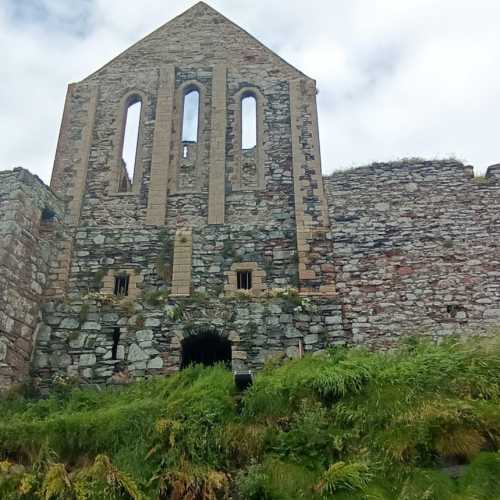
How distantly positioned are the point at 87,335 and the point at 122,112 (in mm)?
5905

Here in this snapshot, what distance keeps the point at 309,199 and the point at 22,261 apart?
602cm

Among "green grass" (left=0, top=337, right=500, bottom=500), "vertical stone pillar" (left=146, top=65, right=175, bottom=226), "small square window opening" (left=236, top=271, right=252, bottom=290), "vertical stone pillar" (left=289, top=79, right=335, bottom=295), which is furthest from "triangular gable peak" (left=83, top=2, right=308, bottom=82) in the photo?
"green grass" (left=0, top=337, right=500, bottom=500)

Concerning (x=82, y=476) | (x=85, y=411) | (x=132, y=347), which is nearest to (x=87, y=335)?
(x=132, y=347)

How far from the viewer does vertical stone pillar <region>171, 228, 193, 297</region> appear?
12.3m

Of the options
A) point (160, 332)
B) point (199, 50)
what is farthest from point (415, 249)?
point (199, 50)

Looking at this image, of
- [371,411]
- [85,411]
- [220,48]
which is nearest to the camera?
[371,411]

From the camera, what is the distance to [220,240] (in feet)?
42.7

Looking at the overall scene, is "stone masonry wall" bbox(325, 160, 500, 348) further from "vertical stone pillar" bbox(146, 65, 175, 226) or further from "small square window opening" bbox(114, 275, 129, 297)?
"small square window opening" bbox(114, 275, 129, 297)

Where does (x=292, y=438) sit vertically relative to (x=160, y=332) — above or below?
below

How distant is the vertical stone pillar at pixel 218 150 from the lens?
13430 mm

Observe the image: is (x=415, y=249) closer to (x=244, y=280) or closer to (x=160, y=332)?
(x=244, y=280)

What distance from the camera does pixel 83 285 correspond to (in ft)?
41.3

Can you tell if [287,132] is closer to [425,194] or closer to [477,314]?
[425,194]

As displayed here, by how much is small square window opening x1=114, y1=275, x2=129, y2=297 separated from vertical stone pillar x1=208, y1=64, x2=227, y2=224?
217 cm
